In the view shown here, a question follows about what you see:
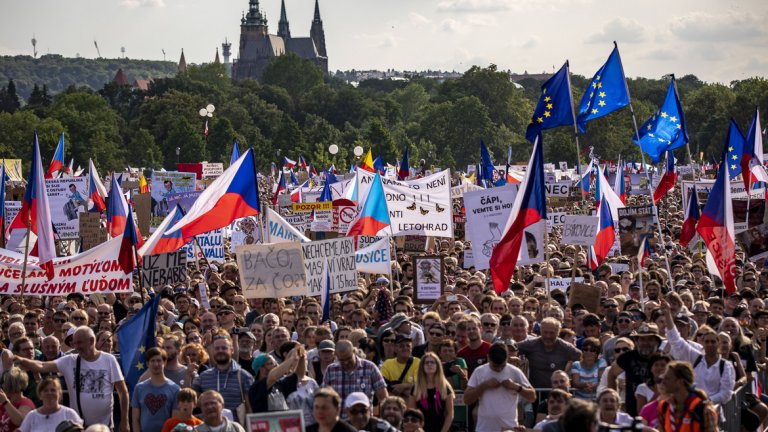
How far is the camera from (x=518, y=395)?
1068 centimetres

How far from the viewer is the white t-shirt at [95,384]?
10.8m

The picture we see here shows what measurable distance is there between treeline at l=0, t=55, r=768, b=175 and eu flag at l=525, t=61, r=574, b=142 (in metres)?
75.5

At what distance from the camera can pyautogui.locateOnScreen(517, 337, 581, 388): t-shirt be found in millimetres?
11664

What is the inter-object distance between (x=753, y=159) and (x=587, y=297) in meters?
12.3

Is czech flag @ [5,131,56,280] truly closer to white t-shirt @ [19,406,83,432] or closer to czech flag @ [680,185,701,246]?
white t-shirt @ [19,406,83,432]

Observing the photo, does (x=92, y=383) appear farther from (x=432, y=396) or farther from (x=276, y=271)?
(x=276, y=271)

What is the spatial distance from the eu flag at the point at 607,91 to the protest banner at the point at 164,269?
6.33m

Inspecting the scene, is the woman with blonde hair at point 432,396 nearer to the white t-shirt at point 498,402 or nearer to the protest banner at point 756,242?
the white t-shirt at point 498,402

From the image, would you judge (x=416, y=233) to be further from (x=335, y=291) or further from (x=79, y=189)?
(x=79, y=189)

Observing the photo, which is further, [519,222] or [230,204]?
[230,204]

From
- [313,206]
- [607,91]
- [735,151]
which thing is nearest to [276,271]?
[607,91]

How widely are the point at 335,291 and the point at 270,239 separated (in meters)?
2.36

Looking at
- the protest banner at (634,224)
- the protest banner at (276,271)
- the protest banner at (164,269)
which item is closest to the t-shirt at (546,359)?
the protest banner at (276,271)

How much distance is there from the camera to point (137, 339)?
11.8 meters
